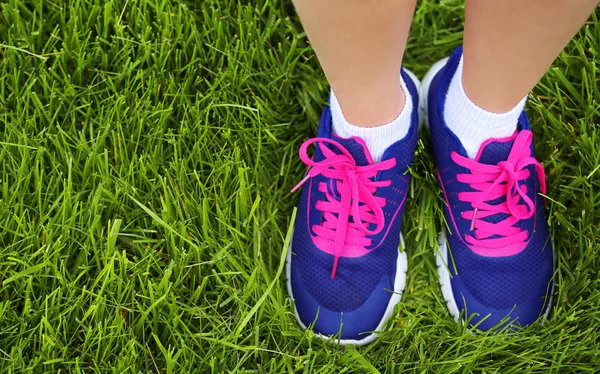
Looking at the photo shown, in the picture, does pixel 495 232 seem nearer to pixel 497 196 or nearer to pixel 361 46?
pixel 497 196

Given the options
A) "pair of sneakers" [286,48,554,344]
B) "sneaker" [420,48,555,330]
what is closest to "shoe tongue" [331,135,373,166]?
"pair of sneakers" [286,48,554,344]

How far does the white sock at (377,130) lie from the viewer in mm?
1147

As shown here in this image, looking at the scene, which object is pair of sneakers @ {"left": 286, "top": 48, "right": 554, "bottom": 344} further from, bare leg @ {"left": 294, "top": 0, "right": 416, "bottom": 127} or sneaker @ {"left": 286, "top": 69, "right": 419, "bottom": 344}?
bare leg @ {"left": 294, "top": 0, "right": 416, "bottom": 127}

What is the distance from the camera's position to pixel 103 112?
1.39m

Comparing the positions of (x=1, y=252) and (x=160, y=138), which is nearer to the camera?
(x=1, y=252)

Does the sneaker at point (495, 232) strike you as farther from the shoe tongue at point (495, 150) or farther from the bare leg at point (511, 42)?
the bare leg at point (511, 42)

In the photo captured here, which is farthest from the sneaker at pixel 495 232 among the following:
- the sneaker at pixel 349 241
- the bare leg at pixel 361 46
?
the bare leg at pixel 361 46

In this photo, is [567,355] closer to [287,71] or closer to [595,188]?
[595,188]

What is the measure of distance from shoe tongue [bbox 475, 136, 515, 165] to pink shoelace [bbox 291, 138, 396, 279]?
0.56 feet

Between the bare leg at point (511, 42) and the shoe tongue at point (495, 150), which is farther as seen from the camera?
the shoe tongue at point (495, 150)

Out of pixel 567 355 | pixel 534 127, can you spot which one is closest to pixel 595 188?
pixel 534 127

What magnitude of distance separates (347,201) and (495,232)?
0.98 feet

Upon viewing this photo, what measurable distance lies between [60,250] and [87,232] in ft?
0.20

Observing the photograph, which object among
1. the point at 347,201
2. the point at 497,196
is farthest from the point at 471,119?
the point at 347,201
